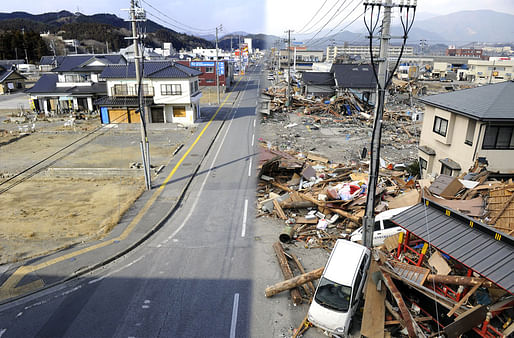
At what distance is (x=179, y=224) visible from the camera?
1526 centimetres

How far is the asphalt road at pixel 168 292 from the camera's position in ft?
29.8

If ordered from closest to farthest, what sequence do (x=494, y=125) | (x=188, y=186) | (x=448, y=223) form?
(x=448, y=223) < (x=494, y=125) < (x=188, y=186)

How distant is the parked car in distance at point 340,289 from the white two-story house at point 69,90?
4046 cm

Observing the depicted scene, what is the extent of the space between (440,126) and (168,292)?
16429mm

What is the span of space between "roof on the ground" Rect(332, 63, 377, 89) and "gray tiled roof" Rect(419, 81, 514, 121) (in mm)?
27804

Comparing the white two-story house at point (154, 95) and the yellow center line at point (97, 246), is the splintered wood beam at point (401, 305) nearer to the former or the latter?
the yellow center line at point (97, 246)

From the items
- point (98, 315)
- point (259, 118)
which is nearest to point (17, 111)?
point (259, 118)

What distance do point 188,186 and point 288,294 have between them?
1081 cm

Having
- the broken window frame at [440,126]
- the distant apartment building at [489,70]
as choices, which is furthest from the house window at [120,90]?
the distant apartment building at [489,70]

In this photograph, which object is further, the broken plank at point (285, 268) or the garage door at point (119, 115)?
the garage door at point (119, 115)

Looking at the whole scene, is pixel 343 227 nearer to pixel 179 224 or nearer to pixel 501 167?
pixel 179 224

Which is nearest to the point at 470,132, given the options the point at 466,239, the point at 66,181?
the point at 466,239

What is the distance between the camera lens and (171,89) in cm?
A: 3556

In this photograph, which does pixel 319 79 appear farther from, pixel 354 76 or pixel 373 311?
pixel 373 311
